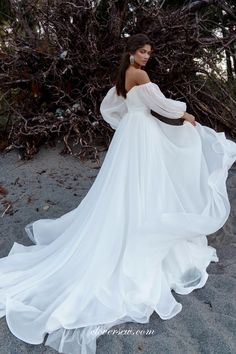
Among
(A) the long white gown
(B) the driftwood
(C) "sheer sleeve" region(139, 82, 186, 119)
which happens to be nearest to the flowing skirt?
(A) the long white gown

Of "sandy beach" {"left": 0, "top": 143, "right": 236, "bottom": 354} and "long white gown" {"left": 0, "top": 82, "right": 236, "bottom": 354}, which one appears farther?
"long white gown" {"left": 0, "top": 82, "right": 236, "bottom": 354}

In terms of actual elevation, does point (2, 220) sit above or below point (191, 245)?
below

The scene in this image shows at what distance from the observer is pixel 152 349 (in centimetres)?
195

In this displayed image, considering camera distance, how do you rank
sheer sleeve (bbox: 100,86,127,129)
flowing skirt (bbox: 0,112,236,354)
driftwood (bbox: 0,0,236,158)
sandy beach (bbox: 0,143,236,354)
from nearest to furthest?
sandy beach (bbox: 0,143,236,354), flowing skirt (bbox: 0,112,236,354), sheer sleeve (bbox: 100,86,127,129), driftwood (bbox: 0,0,236,158)

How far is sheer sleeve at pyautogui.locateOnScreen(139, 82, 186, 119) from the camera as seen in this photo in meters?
2.50

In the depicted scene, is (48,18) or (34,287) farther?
(48,18)

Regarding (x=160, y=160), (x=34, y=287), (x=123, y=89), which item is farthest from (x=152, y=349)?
(x=123, y=89)

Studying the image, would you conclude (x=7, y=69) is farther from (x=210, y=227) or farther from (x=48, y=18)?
(x=210, y=227)

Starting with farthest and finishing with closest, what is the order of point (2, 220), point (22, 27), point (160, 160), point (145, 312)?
1. point (22, 27)
2. point (2, 220)
3. point (160, 160)
4. point (145, 312)

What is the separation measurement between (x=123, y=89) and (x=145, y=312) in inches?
57.4

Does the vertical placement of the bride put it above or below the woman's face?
below

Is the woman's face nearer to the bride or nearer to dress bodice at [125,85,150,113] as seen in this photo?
the bride

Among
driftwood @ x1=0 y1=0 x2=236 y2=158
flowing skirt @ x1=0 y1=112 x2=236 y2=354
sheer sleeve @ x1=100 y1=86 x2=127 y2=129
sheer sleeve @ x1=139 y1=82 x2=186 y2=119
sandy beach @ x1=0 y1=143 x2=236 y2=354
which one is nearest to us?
sandy beach @ x1=0 y1=143 x2=236 y2=354

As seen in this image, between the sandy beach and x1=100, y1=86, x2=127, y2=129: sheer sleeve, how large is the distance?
1.24 metres
